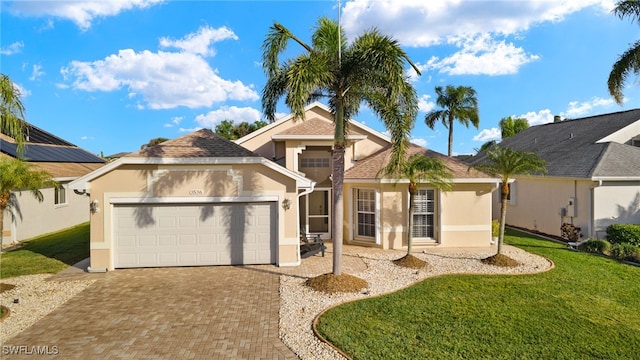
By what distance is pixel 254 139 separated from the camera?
58.3 feet

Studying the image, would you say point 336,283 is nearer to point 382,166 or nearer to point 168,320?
point 168,320

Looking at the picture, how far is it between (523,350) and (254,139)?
47.7ft

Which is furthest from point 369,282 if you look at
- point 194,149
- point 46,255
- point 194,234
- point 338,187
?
point 46,255

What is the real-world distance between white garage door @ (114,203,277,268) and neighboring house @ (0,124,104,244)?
382 cm

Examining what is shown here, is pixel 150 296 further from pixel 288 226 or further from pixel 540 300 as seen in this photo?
pixel 540 300

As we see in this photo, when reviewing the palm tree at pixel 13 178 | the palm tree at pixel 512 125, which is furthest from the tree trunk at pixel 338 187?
the palm tree at pixel 512 125

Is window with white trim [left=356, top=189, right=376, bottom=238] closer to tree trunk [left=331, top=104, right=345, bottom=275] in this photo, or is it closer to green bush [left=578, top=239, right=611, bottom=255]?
tree trunk [left=331, top=104, right=345, bottom=275]

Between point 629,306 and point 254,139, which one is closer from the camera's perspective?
point 629,306

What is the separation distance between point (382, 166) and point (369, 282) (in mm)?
6168

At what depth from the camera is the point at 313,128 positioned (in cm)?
1628

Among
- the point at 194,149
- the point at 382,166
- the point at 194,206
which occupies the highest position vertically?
the point at 194,149

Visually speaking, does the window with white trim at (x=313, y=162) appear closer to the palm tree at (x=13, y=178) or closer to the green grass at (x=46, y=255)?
the green grass at (x=46, y=255)

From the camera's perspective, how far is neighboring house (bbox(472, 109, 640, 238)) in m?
15.3

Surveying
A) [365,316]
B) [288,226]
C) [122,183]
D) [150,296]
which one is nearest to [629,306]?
[365,316]
